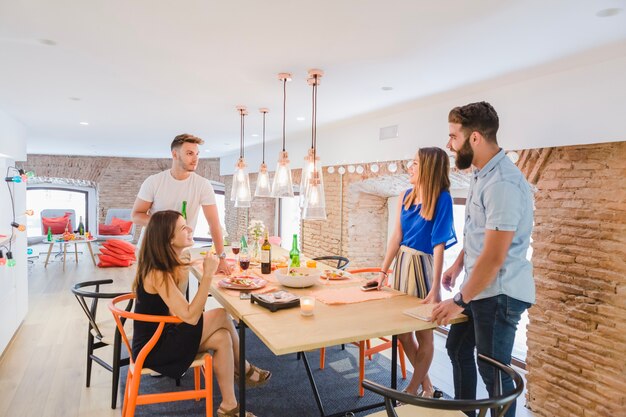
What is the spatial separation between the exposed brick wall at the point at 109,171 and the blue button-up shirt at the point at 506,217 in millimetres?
9524

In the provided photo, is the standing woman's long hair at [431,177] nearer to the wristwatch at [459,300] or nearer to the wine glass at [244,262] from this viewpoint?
the wristwatch at [459,300]

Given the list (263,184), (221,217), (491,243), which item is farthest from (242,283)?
(221,217)

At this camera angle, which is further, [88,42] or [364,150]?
[364,150]

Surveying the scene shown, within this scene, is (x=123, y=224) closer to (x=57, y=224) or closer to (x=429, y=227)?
(x=57, y=224)

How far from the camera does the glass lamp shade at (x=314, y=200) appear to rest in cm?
279

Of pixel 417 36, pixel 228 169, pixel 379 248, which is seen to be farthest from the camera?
pixel 228 169

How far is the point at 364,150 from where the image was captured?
4598mm

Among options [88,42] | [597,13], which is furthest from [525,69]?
[88,42]

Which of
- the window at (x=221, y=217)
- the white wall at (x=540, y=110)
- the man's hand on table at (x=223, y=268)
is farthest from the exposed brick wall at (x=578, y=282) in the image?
the window at (x=221, y=217)

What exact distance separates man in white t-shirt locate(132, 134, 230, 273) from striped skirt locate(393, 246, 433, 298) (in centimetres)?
128

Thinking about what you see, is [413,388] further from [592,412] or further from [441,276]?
[592,412]

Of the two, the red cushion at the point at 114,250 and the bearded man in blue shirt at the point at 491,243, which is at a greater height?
the bearded man in blue shirt at the point at 491,243

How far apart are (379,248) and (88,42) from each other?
3961 millimetres

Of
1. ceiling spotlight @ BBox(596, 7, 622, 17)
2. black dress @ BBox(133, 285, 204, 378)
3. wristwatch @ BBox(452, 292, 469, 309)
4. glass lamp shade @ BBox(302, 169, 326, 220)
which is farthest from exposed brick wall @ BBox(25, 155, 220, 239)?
ceiling spotlight @ BBox(596, 7, 622, 17)
